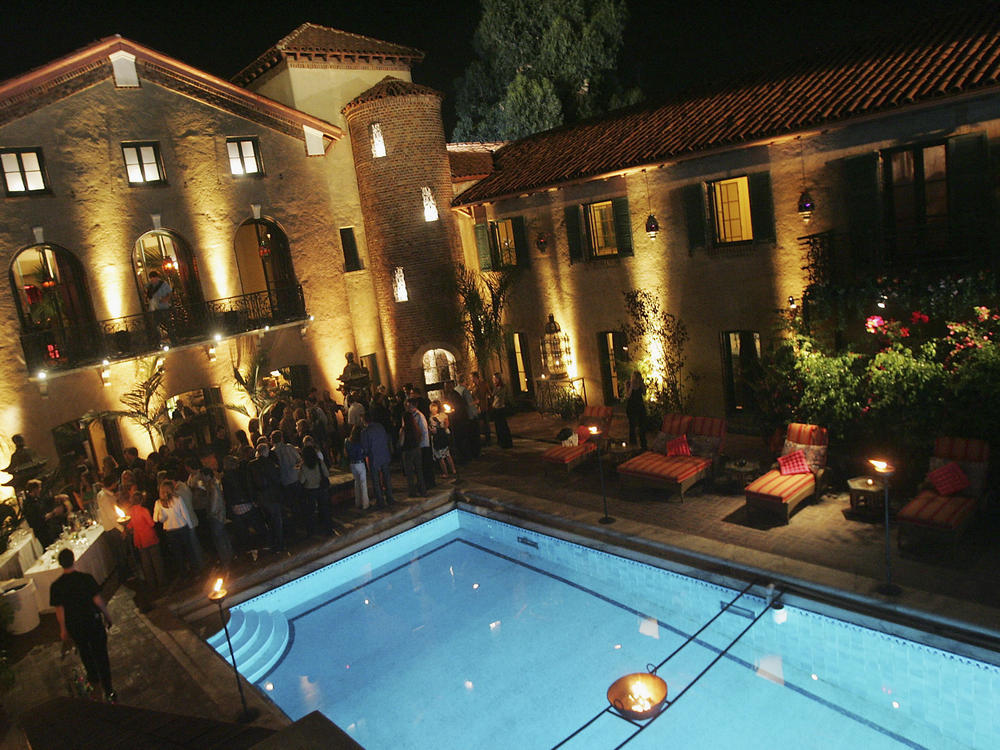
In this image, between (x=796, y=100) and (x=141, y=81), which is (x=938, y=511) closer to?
(x=796, y=100)

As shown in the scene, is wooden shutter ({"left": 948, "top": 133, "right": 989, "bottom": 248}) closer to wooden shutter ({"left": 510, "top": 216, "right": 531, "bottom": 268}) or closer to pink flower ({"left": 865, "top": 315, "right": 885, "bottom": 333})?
pink flower ({"left": 865, "top": 315, "right": 885, "bottom": 333})

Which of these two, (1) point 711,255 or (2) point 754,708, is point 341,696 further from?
(1) point 711,255

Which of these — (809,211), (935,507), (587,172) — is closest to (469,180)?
(587,172)

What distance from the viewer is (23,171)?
14.9 metres

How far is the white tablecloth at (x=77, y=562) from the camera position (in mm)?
10172

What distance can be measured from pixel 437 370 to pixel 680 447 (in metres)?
9.28

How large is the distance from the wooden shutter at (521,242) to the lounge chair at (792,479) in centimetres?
909

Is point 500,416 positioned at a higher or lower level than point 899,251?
lower

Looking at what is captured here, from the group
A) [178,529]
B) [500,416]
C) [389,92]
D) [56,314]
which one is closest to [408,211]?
[389,92]

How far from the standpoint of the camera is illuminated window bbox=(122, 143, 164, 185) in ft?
53.4

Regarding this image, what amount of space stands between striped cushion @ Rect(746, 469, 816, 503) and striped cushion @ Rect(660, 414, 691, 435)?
7.25 ft

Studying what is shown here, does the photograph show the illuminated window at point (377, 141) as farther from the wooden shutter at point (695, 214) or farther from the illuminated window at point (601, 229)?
the wooden shutter at point (695, 214)

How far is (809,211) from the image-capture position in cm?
1323

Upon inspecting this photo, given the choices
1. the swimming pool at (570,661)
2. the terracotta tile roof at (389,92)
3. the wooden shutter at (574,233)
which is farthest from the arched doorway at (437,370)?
the swimming pool at (570,661)
